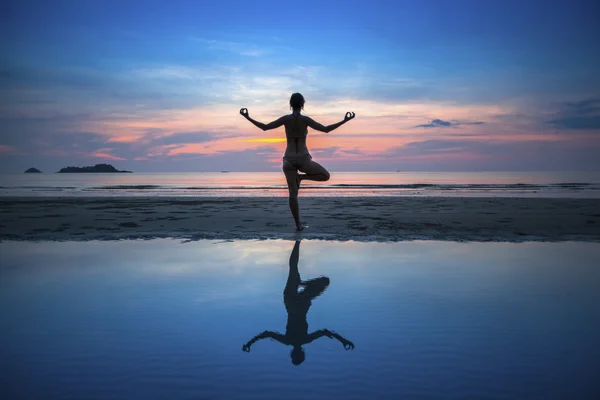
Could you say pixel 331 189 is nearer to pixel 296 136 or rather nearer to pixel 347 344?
pixel 296 136

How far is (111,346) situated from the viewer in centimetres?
315

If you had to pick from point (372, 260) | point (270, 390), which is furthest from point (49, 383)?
point (372, 260)

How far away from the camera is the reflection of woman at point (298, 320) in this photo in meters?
3.18

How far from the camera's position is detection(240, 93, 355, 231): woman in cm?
1005

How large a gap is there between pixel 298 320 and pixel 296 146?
687 centimetres

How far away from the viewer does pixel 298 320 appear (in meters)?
3.80

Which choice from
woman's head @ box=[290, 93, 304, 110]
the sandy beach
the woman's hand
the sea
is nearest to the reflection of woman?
the woman's hand

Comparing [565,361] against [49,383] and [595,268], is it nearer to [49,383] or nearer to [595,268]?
[49,383]

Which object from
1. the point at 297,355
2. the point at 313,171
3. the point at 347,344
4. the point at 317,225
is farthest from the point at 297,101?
the point at 297,355

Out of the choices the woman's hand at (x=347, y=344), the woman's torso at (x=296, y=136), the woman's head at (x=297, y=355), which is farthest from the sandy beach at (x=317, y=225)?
the woman's head at (x=297, y=355)

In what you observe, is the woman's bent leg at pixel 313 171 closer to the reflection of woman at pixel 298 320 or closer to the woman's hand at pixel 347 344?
the reflection of woman at pixel 298 320

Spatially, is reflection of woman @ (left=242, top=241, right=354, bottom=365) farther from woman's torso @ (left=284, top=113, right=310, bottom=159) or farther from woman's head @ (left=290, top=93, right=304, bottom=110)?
woman's head @ (left=290, top=93, right=304, bottom=110)

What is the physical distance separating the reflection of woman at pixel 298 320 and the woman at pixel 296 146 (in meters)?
4.81

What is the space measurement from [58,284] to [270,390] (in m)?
3.65
